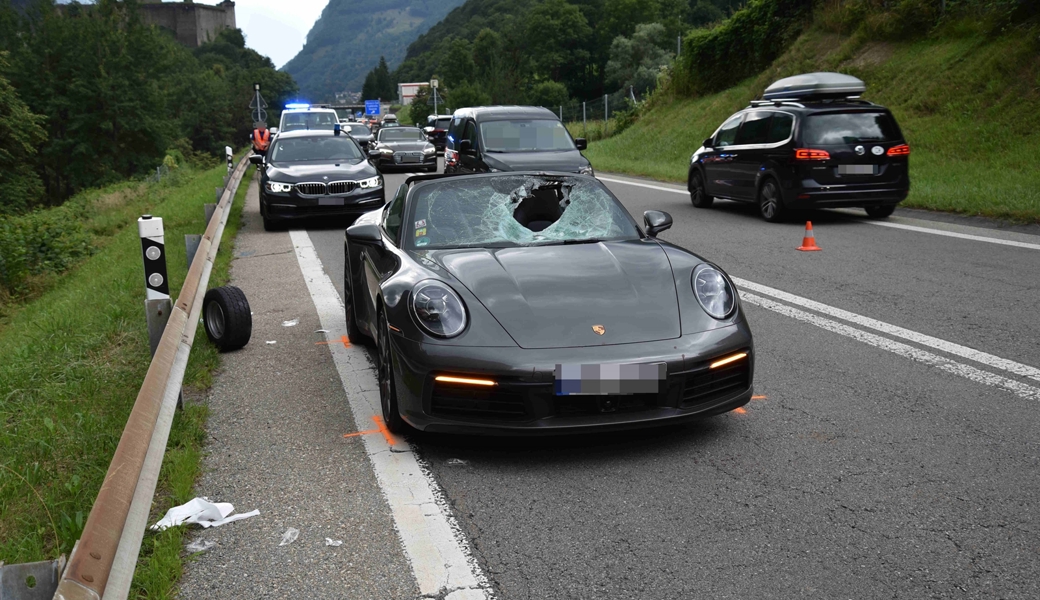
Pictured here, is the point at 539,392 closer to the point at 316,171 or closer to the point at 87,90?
the point at 316,171

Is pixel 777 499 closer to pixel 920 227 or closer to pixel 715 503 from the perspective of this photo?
pixel 715 503

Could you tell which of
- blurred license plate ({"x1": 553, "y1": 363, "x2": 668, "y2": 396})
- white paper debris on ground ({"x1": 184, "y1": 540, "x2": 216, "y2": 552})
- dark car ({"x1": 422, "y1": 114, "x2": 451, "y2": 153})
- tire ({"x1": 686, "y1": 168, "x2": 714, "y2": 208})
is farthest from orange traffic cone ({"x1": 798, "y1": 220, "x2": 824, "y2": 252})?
dark car ({"x1": 422, "y1": 114, "x2": 451, "y2": 153})

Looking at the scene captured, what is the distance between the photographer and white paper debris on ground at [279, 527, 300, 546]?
3.73 meters

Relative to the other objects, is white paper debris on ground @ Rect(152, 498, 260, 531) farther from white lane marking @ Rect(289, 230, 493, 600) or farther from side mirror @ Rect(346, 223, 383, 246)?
side mirror @ Rect(346, 223, 383, 246)

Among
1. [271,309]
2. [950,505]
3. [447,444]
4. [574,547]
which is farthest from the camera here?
[271,309]

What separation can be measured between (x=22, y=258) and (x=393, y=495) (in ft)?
50.9

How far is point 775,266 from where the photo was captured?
10398 millimetres

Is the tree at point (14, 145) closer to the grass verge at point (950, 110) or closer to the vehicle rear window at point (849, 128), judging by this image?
the grass verge at point (950, 110)

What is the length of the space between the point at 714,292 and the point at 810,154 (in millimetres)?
9423

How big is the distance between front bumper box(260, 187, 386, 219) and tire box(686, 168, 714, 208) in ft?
17.5

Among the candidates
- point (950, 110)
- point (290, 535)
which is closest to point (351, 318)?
point (290, 535)

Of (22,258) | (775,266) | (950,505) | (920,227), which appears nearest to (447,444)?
(950,505)

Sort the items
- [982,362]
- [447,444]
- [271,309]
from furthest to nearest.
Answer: [271,309] → [982,362] → [447,444]

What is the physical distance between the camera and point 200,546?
3715mm
